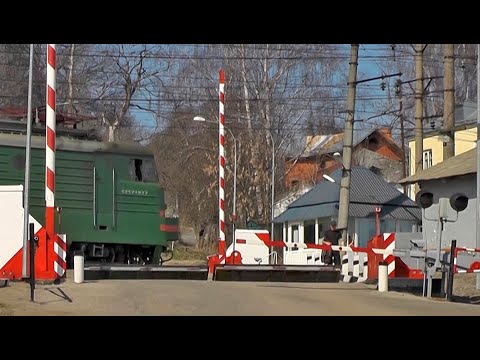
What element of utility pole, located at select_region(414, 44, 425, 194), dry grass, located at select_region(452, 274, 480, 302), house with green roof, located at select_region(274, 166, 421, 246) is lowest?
dry grass, located at select_region(452, 274, 480, 302)

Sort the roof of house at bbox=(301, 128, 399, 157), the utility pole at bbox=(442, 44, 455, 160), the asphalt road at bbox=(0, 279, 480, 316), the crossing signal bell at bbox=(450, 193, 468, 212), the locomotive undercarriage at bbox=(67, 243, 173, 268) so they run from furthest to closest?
1. the roof of house at bbox=(301, 128, 399, 157)
2. the utility pole at bbox=(442, 44, 455, 160)
3. the locomotive undercarriage at bbox=(67, 243, 173, 268)
4. the crossing signal bell at bbox=(450, 193, 468, 212)
5. the asphalt road at bbox=(0, 279, 480, 316)

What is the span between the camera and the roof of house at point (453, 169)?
24.7 meters

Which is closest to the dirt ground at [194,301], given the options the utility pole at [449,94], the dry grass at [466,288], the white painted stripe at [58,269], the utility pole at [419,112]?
the white painted stripe at [58,269]

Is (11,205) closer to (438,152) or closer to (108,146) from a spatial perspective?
(108,146)

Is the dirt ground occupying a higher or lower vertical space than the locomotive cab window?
lower

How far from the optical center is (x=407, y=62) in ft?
186

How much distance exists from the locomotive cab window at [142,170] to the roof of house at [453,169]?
9.00m

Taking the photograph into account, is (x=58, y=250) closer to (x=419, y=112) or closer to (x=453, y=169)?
(x=453, y=169)

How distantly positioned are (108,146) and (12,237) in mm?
7390

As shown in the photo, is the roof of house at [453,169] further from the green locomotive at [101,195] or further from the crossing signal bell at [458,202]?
the green locomotive at [101,195]

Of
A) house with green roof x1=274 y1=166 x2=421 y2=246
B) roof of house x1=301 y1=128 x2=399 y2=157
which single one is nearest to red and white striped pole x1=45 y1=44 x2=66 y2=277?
house with green roof x1=274 y1=166 x2=421 y2=246

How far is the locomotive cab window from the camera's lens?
23016mm

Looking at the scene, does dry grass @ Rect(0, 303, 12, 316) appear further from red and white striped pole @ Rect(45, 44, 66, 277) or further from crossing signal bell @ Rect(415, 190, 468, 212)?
crossing signal bell @ Rect(415, 190, 468, 212)
